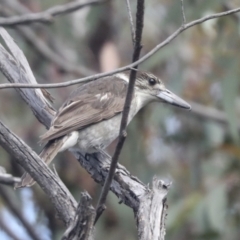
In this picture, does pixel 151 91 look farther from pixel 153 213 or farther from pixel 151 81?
pixel 153 213

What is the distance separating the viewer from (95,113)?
4434 mm

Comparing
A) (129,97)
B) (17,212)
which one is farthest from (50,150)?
(17,212)

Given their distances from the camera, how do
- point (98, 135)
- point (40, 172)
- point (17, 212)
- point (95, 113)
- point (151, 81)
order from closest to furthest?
point (40, 172) < point (98, 135) < point (95, 113) < point (151, 81) < point (17, 212)

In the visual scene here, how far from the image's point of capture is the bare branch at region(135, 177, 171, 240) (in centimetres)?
309

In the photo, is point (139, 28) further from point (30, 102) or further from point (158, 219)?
point (30, 102)

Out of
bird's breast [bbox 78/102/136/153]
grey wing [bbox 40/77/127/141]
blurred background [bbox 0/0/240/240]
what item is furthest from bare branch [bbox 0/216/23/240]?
bird's breast [bbox 78/102/136/153]

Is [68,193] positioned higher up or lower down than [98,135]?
lower down

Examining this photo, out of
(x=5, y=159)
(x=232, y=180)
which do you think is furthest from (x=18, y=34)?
(x=232, y=180)

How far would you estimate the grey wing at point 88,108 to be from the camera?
4.06 meters

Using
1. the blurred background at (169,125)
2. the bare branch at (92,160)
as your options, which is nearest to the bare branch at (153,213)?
the bare branch at (92,160)

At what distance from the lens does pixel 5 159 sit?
23.3 feet

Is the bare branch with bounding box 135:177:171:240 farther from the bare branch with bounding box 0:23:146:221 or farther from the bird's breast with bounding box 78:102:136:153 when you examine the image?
the bird's breast with bounding box 78:102:136:153

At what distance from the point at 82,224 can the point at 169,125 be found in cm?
505

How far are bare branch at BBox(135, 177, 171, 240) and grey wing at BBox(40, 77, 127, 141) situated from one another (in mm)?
838
